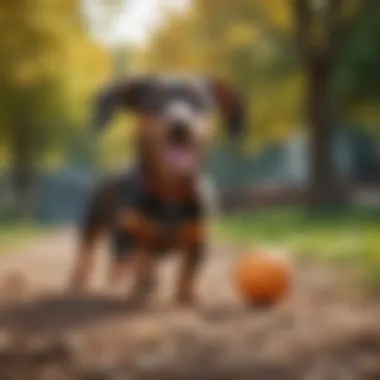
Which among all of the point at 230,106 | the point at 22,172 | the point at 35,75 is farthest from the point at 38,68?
the point at 230,106

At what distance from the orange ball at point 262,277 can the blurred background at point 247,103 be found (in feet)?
0.09

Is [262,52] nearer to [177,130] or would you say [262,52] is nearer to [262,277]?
[177,130]

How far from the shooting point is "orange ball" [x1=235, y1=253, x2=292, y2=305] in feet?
3.59

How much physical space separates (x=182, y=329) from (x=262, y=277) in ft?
0.38

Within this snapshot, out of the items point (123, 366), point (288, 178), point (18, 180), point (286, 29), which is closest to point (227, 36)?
point (286, 29)

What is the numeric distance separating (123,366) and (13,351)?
13 centimetres

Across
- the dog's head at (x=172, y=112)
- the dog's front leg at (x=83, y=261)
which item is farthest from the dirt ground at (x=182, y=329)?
the dog's head at (x=172, y=112)

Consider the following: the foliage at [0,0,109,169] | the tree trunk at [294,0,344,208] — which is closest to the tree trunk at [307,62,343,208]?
the tree trunk at [294,0,344,208]

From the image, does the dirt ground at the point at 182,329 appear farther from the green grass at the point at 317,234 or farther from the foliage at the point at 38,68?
the foliage at the point at 38,68

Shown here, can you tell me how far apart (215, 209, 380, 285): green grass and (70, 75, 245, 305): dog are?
0.16 ft

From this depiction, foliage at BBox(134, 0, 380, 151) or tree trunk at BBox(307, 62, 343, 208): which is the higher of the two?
foliage at BBox(134, 0, 380, 151)

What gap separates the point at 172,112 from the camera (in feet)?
3.60

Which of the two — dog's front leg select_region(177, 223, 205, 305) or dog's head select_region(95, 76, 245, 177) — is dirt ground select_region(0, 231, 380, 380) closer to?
dog's front leg select_region(177, 223, 205, 305)

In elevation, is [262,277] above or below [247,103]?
below
